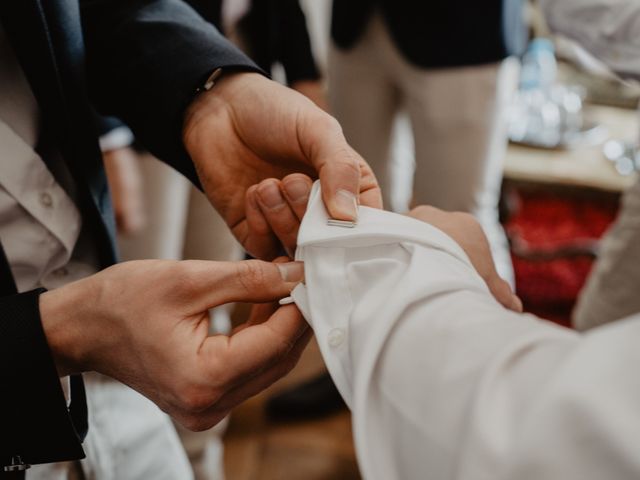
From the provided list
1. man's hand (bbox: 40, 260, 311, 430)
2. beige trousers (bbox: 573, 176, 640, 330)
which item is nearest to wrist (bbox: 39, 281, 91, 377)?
man's hand (bbox: 40, 260, 311, 430)

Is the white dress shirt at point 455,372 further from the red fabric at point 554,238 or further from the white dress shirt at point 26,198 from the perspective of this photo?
the red fabric at point 554,238

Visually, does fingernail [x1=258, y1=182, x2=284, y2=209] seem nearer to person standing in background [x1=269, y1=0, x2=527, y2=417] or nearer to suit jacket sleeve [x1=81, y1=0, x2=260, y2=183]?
suit jacket sleeve [x1=81, y1=0, x2=260, y2=183]

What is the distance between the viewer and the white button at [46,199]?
0.60m

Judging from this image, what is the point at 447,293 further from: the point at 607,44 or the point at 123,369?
the point at 607,44

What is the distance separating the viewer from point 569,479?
28 centimetres

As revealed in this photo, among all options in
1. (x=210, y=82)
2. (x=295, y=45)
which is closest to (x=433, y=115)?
(x=295, y=45)

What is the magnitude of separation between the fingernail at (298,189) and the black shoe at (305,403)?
0.92 meters

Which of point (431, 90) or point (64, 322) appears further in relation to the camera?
point (431, 90)

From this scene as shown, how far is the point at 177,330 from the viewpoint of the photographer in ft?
1.60

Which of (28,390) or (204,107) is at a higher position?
(204,107)

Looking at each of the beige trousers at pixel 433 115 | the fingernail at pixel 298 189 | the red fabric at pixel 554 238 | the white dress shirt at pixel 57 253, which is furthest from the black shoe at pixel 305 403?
the fingernail at pixel 298 189

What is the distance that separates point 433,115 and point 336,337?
3.01 ft

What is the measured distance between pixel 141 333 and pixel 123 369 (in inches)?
2.1

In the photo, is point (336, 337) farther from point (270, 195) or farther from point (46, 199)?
point (46, 199)
